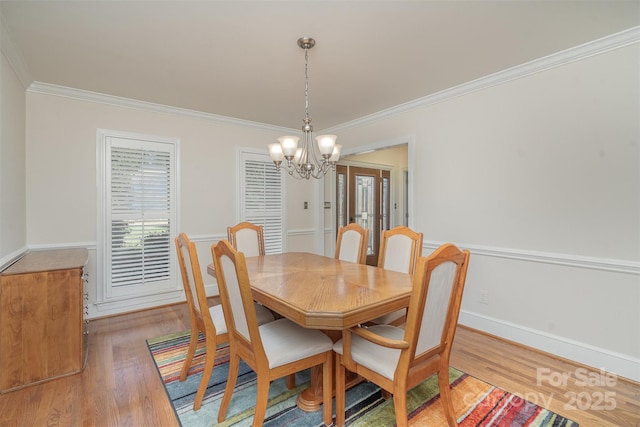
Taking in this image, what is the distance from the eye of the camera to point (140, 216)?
3.54m

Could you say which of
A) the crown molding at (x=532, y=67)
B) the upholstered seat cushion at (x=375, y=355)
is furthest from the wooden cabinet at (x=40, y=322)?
the crown molding at (x=532, y=67)

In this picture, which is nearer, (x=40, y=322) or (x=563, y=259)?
(x=40, y=322)

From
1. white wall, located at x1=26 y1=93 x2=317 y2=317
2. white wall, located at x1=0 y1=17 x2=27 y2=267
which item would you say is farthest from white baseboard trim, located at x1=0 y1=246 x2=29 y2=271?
white wall, located at x1=26 y1=93 x2=317 y2=317

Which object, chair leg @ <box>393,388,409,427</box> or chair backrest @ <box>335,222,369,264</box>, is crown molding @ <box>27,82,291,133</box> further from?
chair leg @ <box>393,388,409,427</box>

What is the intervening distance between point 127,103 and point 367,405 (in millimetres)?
3782

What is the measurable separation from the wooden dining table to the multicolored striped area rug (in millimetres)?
173

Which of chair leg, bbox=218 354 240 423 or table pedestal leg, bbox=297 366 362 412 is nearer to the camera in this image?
chair leg, bbox=218 354 240 423

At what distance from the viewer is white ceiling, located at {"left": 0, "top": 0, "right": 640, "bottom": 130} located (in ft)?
6.18

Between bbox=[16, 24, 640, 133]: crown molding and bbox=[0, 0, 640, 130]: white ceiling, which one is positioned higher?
bbox=[0, 0, 640, 130]: white ceiling

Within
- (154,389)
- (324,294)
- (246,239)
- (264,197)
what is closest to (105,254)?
(246,239)

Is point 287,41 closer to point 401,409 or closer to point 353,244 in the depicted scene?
point 353,244

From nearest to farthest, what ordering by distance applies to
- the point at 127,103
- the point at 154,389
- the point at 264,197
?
the point at 154,389, the point at 127,103, the point at 264,197

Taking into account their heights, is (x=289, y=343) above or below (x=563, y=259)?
below

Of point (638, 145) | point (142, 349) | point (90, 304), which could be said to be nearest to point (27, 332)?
point (142, 349)
